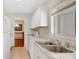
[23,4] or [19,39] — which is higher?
[23,4]

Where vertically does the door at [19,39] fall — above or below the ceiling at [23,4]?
below

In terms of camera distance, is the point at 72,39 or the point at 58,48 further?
the point at 58,48

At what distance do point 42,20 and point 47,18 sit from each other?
0.20m

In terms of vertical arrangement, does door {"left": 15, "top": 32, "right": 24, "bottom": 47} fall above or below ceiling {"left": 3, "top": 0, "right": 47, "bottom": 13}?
below

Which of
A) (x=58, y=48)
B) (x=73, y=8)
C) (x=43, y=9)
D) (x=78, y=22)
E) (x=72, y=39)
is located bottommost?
(x=58, y=48)

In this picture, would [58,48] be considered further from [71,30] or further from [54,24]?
[54,24]

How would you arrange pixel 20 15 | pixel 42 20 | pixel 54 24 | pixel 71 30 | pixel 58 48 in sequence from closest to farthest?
pixel 71 30 < pixel 58 48 < pixel 54 24 < pixel 42 20 < pixel 20 15

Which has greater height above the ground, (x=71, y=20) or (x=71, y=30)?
(x=71, y=20)

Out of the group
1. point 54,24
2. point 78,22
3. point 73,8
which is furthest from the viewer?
point 54,24

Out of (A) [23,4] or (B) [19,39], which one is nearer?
(A) [23,4]

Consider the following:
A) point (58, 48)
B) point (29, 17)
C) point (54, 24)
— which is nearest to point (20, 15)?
point (29, 17)

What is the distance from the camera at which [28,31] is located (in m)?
10.1

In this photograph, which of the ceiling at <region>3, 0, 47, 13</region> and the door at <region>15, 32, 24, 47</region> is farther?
the door at <region>15, 32, 24, 47</region>

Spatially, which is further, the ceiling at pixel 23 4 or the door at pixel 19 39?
the door at pixel 19 39
